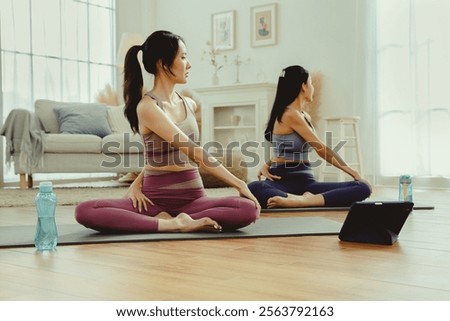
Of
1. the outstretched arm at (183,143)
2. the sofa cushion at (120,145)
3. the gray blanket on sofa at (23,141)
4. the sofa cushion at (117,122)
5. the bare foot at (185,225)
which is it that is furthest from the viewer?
the sofa cushion at (117,122)

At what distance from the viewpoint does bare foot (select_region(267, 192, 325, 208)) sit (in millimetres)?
3197

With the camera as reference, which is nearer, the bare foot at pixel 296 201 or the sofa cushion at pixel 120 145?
the bare foot at pixel 296 201

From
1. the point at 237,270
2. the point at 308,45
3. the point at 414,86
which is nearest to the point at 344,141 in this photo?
the point at 414,86

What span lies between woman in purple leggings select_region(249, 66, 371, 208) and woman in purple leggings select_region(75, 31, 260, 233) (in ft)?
3.09

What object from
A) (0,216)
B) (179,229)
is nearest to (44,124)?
(0,216)

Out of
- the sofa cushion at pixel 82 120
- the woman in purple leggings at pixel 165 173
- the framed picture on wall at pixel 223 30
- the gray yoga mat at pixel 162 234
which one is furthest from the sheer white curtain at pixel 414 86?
the woman in purple leggings at pixel 165 173

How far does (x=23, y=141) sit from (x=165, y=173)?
9.55 feet

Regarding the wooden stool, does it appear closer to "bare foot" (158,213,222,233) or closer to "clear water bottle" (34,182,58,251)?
"bare foot" (158,213,222,233)

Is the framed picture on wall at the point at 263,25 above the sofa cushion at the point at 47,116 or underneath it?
above

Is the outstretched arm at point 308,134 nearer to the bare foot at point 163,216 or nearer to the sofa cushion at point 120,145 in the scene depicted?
the bare foot at point 163,216

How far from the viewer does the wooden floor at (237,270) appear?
1.38 m

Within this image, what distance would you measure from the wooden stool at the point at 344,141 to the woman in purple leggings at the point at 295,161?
68.8 inches

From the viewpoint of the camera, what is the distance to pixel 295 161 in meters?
3.30

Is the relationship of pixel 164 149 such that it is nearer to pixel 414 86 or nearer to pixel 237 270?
pixel 237 270
